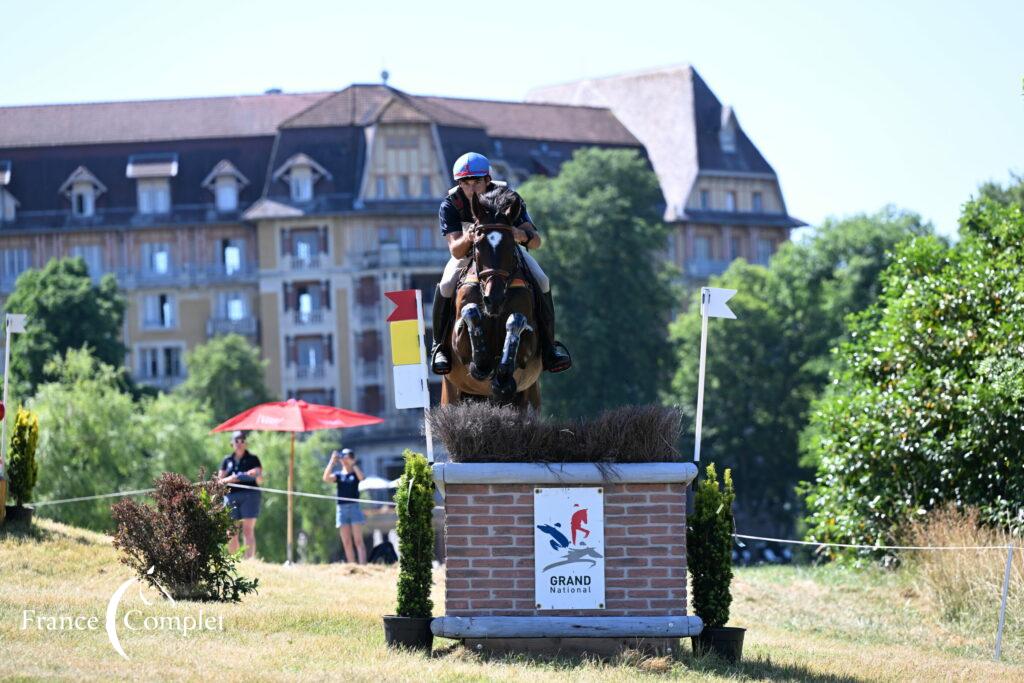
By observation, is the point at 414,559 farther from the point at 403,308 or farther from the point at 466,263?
the point at 403,308

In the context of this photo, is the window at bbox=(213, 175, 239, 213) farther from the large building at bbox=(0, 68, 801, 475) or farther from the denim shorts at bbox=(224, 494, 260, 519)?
the denim shorts at bbox=(224, 494, 260, 519)

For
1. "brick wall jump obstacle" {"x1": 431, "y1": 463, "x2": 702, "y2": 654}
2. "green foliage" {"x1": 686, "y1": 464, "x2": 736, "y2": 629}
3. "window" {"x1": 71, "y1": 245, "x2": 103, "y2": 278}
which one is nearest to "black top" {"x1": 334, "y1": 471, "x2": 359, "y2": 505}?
"green foliage" {"x1": 686, "y1": 464, "x2": 736, "y2": 629}

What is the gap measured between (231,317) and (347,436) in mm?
10361

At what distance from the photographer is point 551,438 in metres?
14.5

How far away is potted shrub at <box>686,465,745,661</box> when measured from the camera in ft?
49.0

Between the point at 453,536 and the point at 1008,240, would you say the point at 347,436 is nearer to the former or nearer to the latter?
the point at 1008,240

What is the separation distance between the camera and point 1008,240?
1029 inches

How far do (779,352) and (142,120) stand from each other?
3430 cm

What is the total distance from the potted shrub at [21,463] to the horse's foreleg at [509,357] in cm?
839

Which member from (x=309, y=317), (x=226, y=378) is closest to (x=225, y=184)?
(x=309, y=317)

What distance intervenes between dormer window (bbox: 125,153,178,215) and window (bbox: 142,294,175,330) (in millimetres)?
4179

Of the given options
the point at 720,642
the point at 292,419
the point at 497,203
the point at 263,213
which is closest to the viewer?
the point at 720,642

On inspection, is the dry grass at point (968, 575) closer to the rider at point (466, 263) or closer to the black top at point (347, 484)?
the rider at point (466, 263)

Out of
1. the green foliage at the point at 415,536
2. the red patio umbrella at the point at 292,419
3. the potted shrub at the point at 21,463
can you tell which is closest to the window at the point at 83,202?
the red patio umbrella at the point at 292,419
